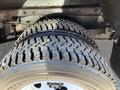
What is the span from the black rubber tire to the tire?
33 cm

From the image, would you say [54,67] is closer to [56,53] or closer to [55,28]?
[56,53]

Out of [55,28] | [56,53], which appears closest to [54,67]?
[56,53]

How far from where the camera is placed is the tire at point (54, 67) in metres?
2.17

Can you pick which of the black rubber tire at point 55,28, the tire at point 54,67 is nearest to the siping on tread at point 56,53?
the tire at point 54,67

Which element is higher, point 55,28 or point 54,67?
point 55,28

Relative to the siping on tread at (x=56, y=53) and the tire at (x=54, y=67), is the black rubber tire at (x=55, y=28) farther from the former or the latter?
the tire at (x=54, y=67)

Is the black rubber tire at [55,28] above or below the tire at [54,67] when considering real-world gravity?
above

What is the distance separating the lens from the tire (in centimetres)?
217

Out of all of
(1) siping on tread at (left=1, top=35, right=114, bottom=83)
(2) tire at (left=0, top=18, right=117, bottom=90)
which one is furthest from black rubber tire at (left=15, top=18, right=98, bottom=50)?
(2) tire at (left=0, top=18, right=117, bottom=90)

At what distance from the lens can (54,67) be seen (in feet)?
7.13

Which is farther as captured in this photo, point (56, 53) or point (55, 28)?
point (55, 28)

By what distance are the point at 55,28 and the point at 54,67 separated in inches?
23.2

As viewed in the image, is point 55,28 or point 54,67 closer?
point 54,67

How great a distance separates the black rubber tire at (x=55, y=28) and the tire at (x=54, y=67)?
334 millimetres
